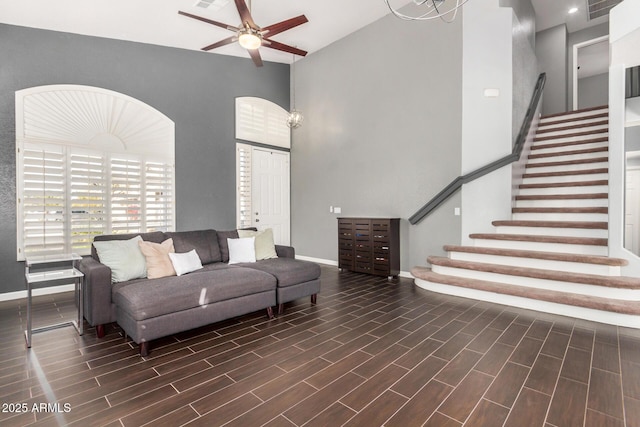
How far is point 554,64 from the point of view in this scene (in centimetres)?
762

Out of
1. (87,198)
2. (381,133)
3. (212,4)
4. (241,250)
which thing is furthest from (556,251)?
(87,198)

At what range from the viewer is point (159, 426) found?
1.72m

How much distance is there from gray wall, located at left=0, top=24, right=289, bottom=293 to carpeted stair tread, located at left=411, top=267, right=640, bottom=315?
3.99m

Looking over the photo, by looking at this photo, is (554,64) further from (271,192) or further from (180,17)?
(180,17)

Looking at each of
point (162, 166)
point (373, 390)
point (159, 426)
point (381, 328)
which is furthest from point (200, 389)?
point (162, 166)

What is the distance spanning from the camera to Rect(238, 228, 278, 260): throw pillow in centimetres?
426

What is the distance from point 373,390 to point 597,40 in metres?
9.49

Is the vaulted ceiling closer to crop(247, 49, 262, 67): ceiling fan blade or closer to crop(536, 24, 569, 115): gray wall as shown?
crop(247, 49, 262, 67): ceiling fan blade

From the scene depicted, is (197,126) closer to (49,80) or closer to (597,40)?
(49,80)

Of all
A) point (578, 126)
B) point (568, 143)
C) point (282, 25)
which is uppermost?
point (282, 25)

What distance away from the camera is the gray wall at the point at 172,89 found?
4168 millimetres

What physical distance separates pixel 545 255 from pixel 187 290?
13.4 feet

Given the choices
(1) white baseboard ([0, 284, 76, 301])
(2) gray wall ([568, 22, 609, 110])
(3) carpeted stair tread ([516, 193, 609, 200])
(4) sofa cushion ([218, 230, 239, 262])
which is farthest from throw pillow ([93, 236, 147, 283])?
(2) gray wall ([568, 22, 609, 110])

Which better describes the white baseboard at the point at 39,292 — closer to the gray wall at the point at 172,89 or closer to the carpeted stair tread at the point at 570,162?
the gray wall at the point at 172,89
